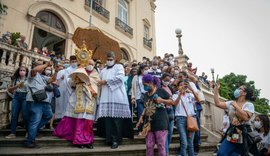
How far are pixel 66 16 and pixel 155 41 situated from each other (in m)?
11.0

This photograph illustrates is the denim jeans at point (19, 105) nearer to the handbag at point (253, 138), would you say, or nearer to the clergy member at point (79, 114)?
the clergy member at point (79, 114)

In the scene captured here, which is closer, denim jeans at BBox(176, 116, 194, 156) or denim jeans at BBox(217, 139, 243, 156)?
denim jeans at BBox(217, 139, 243, 156)

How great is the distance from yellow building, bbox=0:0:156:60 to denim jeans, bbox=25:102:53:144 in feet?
19.3

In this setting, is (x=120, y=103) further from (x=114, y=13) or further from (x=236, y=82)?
(x=236, y=82)

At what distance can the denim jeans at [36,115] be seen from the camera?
4258mm

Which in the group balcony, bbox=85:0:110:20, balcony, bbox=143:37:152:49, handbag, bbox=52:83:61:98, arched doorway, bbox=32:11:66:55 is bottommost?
handbag, bbox=52:83:61:98

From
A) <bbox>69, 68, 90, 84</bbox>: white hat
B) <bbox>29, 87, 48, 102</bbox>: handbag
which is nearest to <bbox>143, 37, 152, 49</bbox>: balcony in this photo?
A: <bbox>69, 68, 90, 84</bbox>: white hat

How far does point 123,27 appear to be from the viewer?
53.6 feet

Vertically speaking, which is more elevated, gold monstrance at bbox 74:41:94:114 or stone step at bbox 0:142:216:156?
gold monstrance at bbox 74:41:94:114

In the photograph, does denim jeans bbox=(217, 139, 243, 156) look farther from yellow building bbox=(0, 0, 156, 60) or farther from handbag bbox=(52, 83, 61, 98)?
yellow building bbox=(0, 0, 156, 60)

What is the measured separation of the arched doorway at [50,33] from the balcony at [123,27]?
4.79 meters

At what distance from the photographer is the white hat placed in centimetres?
478

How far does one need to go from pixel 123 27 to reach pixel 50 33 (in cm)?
639

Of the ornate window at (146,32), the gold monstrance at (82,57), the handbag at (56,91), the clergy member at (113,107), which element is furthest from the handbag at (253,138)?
the ornate window at (146,32)
